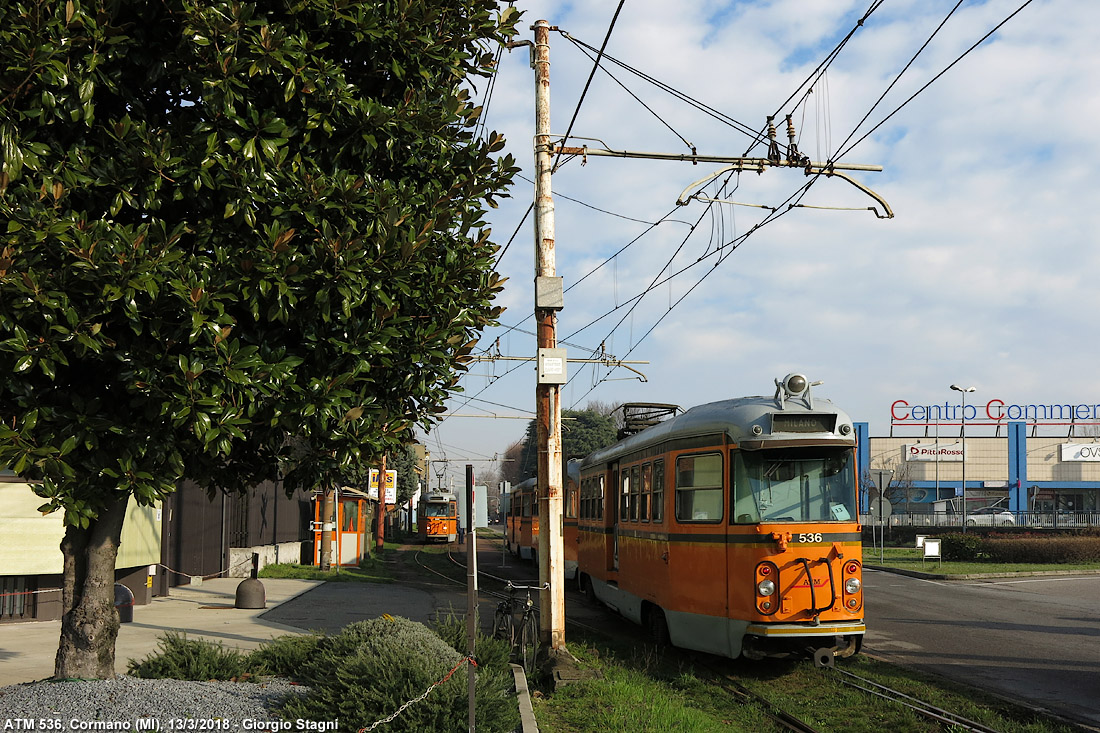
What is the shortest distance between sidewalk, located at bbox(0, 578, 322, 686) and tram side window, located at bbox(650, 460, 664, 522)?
5537 mm

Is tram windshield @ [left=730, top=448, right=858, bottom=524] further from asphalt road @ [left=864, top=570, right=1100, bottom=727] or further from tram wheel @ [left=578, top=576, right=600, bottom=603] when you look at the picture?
tram wheel @ [left=578, top=576, right=600, bottom=603]

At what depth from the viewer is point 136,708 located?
6.96 meters

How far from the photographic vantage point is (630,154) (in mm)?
12695

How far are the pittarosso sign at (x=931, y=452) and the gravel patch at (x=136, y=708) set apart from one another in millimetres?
73072

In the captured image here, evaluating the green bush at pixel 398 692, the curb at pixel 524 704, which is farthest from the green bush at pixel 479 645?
the green bush at pixel 398 692

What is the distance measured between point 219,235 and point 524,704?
5.31 meters

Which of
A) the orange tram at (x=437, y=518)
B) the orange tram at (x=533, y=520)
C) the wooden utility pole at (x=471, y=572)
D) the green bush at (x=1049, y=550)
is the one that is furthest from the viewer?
the orange tram at (x=437, y=518)

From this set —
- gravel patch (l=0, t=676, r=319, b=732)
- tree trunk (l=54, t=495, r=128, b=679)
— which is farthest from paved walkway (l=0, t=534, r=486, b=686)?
gravel patch (l=0, t=676, r=319, b=732)

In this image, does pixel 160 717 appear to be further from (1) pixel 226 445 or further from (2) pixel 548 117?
(2) pixel 548 117

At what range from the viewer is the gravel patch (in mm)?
6633

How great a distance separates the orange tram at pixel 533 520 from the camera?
70.0 ft

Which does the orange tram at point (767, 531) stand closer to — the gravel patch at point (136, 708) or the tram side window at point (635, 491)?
the tram side window at point (635, 491)

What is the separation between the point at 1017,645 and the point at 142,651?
12615 mm

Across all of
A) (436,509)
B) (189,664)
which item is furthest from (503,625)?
(436,509)
